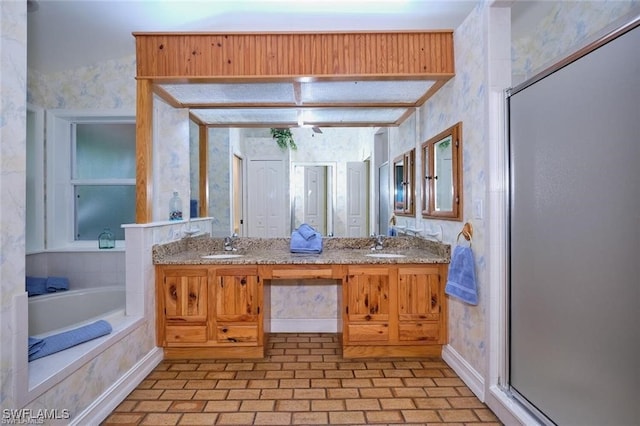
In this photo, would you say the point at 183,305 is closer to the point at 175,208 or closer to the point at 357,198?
the point at 175,208

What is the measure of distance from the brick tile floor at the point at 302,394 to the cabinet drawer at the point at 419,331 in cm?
17

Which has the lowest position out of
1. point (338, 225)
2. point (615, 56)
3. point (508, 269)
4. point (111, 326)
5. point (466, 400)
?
point (466, 400)

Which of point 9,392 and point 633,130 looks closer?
point 633,130

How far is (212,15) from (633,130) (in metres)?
2.33

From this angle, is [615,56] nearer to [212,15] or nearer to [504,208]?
[504,208]

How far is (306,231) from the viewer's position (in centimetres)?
271

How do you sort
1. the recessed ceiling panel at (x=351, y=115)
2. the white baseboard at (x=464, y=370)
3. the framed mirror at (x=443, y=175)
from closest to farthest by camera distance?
the white baseboard at (x=464, y=370), the framed mirror at (x=443, y=175), the recessed ceiling panel at (x=351, y=115)

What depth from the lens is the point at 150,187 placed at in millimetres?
2391

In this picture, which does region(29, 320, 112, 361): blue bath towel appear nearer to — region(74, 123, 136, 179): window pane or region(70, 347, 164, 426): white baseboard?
region(70, 347, 164, 426): white baseboard

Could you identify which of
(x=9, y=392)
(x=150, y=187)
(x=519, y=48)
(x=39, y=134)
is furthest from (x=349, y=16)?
(x=39, y=134)

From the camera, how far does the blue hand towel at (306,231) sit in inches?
106

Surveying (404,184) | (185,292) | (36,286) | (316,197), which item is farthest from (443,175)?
(36,286)

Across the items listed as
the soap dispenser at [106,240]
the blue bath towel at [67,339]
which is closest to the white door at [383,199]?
the blue bath towel at [67,339]

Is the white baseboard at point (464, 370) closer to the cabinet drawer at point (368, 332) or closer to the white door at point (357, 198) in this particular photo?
the cabinet drawer at point (368, 332)
